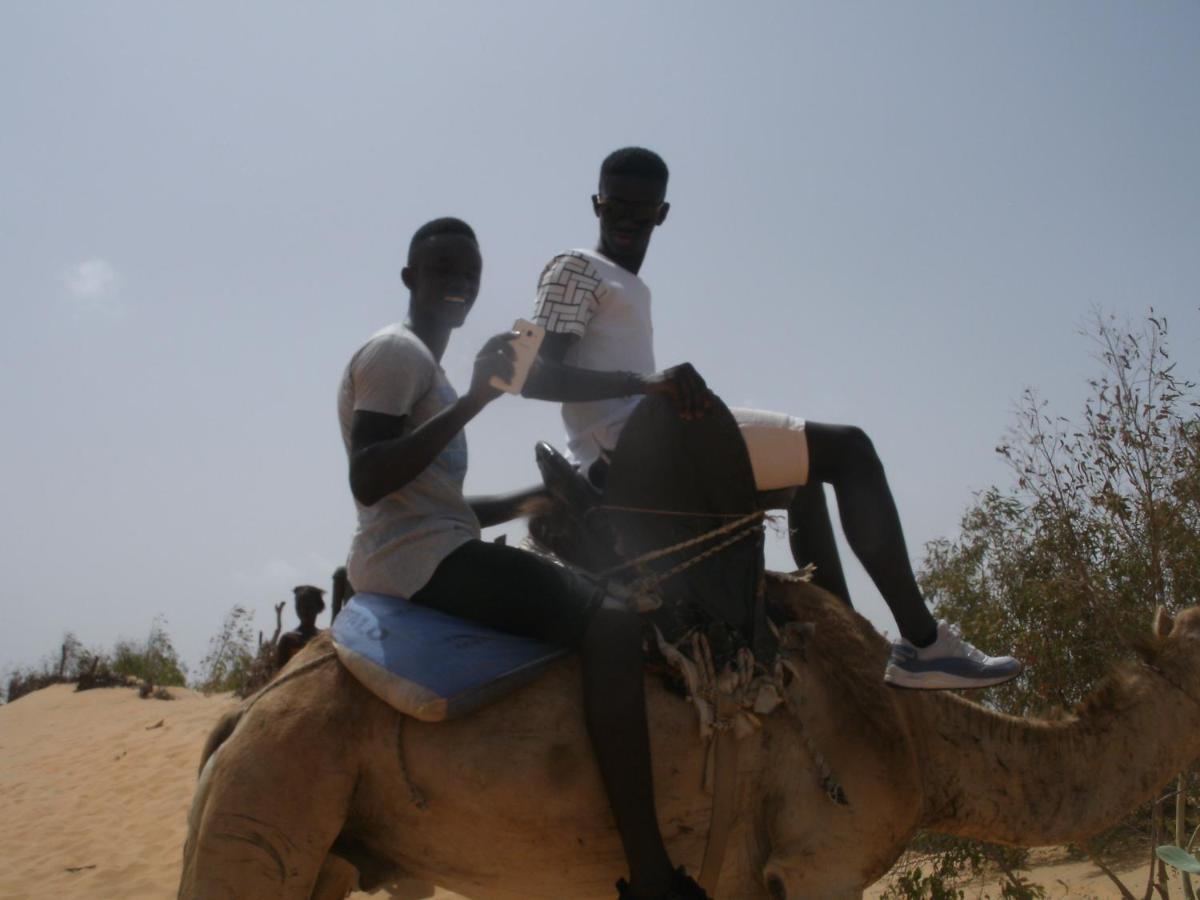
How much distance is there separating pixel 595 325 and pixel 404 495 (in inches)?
37.4

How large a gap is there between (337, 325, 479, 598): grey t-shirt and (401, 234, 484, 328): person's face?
0.20 metres

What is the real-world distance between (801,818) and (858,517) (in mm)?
1013

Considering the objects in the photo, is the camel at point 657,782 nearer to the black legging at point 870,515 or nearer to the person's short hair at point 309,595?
the black legging at point 870,515

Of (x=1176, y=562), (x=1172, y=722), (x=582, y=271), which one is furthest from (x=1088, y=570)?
(x=582, y=271)

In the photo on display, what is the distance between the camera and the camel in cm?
349

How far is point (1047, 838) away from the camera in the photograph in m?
3.81

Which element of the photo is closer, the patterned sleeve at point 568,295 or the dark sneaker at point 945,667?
the dark sneaker at point 945,667

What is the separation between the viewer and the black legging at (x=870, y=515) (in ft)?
12.2

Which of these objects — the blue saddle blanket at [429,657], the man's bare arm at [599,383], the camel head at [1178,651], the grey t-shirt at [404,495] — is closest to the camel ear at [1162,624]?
the camel head at [1178,651]

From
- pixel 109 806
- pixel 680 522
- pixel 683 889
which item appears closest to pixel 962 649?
pixel 680 522

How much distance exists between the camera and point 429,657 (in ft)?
11.5

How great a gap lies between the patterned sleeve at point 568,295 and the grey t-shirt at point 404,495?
45 centimetres

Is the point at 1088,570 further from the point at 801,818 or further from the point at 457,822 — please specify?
the point at 457,822

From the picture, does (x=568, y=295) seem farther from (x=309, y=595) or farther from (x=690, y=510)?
(x=309, y=595)
